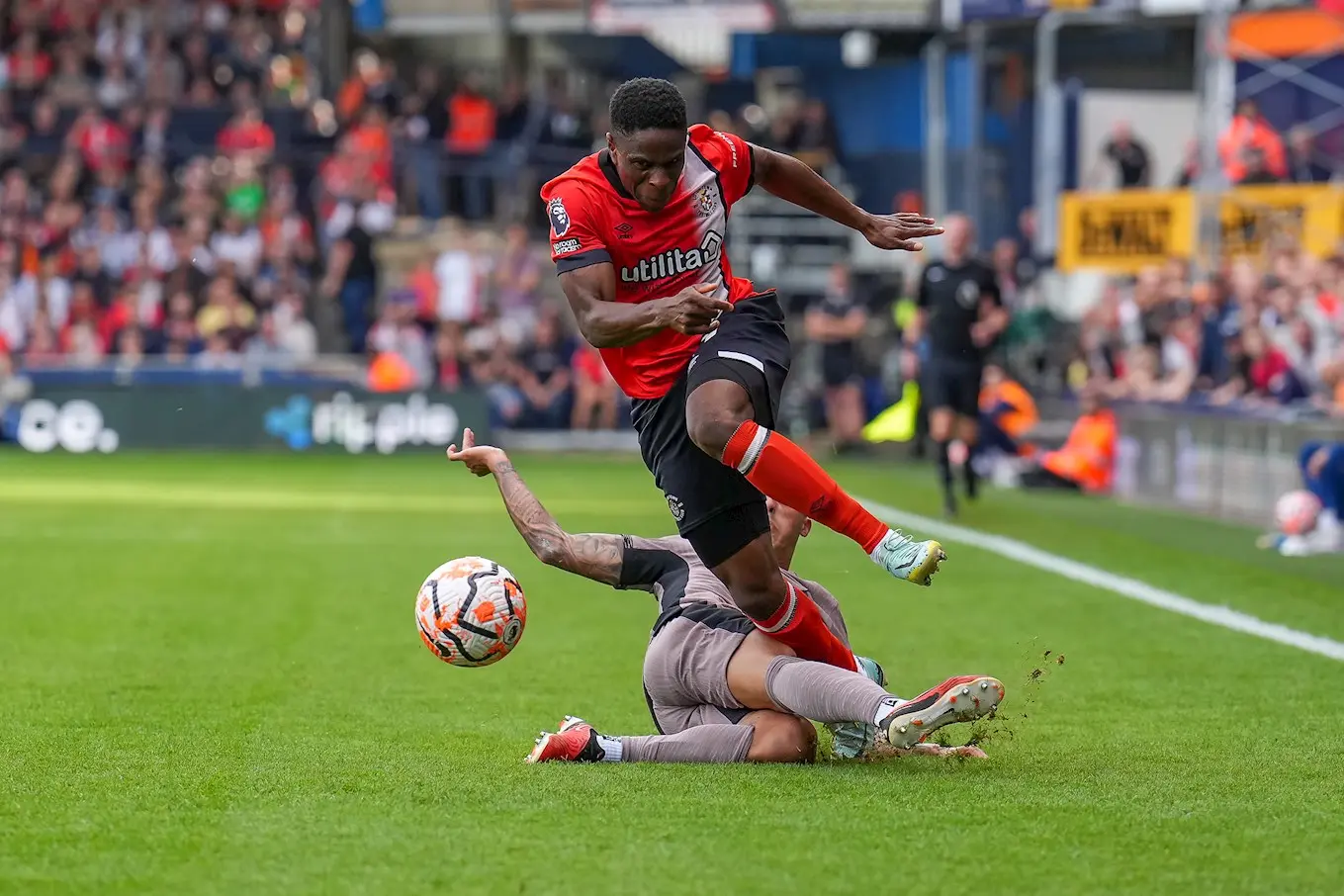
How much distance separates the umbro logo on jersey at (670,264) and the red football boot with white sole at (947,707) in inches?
78.3

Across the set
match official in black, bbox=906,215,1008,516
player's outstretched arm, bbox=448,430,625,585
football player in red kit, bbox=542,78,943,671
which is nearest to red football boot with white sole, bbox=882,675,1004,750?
football player in red kit, bbox=542,78,943,671

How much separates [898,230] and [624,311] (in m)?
1.40

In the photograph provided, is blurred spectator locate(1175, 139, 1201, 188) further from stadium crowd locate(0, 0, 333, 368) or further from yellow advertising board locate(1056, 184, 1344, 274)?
stadium crowd locate(0, 0, 333, 368)

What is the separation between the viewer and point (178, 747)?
256 inches

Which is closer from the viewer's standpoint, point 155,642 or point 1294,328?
point 155,642

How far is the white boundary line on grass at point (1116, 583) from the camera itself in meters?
9.49

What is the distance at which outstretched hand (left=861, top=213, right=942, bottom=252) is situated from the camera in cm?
730

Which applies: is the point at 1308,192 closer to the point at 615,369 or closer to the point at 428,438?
the point at 428,438

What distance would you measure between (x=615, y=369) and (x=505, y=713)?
1401 mm

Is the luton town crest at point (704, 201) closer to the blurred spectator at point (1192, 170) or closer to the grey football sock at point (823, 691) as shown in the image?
the grey football sock at point (823, 691)

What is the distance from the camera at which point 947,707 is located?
563 centimetres

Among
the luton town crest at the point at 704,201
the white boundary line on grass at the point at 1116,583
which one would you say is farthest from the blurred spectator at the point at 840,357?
the luton town crest at the point at 704,201

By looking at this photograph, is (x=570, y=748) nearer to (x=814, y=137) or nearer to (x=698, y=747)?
(x=698, y=747)

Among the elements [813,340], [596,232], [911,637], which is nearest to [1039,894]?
[596,232]
